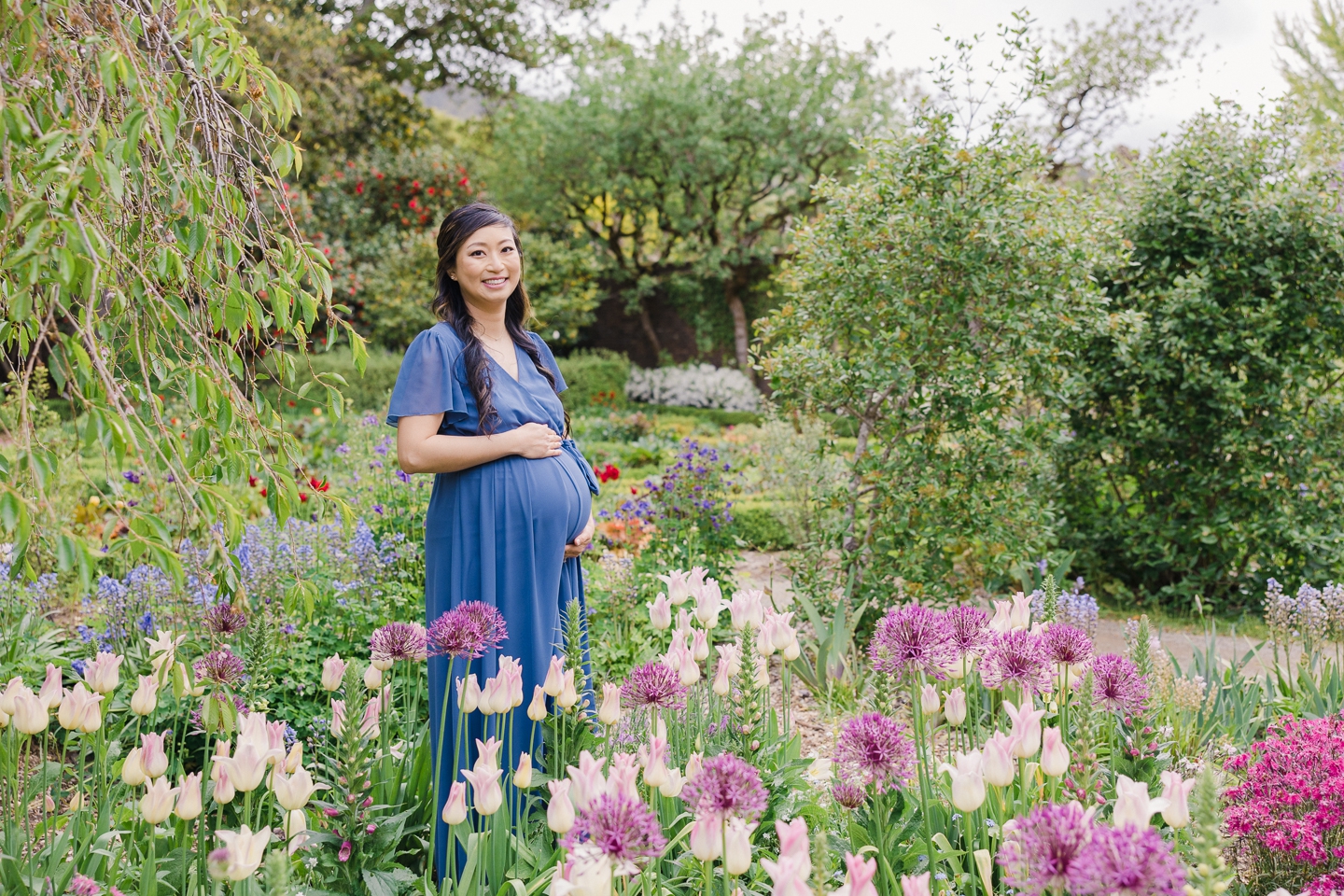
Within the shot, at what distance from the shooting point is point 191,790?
5.27ft

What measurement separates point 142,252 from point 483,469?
2.95 ft

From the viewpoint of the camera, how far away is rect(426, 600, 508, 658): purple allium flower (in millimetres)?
1815

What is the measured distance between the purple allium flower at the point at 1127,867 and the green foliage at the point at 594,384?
503 inches

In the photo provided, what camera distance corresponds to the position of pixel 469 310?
2.53 metres

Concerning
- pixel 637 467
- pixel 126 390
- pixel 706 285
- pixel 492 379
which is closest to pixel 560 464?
pixel 492 379

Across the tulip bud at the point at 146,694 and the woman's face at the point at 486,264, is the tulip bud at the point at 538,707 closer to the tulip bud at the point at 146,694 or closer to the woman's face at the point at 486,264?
the tulip bud at the point at 146,694

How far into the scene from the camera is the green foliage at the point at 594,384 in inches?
551

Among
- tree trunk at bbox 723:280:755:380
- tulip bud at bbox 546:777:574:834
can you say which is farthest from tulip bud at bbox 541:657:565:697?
tree trunk at bbox 723:280:755:380

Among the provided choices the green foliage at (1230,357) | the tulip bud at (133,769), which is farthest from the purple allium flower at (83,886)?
the green foliage at (1230,357)

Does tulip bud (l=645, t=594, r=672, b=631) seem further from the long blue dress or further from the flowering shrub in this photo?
the flowering shrub

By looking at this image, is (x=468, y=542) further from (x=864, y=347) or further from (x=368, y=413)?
(x=368, y=413)

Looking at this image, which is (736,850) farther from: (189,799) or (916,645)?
(189,799)

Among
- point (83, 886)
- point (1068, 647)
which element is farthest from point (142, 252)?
point (1068, 647)

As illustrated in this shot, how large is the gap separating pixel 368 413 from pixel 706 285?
37.9 feet
